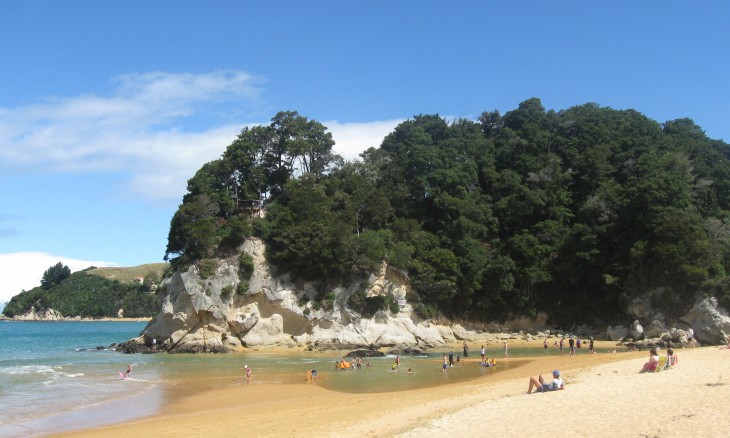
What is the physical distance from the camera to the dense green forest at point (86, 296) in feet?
411

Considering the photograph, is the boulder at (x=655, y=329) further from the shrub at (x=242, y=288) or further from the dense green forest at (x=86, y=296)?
the dense green forest at (x=86, y=296)

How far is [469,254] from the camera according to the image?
4928 centimetres

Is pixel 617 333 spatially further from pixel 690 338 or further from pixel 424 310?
pixel 424 310

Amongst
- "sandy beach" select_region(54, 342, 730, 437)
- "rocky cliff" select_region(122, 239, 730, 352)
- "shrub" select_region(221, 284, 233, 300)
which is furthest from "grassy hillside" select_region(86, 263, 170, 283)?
"sandy beach" select_region(54, 342, 730, 437)

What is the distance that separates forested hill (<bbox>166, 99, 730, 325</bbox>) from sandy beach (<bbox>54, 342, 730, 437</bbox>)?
21642 millimetres

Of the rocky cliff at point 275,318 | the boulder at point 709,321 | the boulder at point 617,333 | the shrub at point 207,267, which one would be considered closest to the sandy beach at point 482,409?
the boulder at point 709,321

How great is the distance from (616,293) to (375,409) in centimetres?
3660

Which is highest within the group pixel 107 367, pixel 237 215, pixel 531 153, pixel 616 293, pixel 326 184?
pixel 531 153

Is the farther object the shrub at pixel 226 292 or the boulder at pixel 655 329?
the shrub at pixel 226 292

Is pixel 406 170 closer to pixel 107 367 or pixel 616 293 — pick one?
pixel 616 293

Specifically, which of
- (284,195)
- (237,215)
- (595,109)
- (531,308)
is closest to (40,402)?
(237,215)

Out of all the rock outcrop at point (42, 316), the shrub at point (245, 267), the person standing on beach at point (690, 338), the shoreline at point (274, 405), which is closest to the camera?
the shoreline at point (274, 405)

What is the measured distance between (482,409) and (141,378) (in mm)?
20682

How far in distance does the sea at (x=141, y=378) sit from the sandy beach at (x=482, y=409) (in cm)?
160
